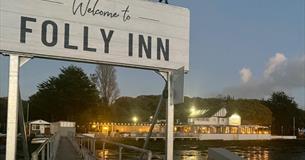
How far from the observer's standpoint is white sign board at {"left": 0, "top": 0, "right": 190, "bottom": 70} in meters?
6.54

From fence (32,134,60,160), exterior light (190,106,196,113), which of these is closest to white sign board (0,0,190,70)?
fence (32,134,60,160)

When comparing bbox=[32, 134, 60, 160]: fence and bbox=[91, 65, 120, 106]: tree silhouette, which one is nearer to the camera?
Answer: bbox=[32, 134, 60, 160]: fence

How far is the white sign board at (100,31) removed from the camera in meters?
→ 6.54

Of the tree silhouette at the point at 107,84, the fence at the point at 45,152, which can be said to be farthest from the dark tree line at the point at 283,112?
the fence at the point at 45,152

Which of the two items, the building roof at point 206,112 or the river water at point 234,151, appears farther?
the building roof at point 206,112

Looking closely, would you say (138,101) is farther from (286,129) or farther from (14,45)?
(14,45)

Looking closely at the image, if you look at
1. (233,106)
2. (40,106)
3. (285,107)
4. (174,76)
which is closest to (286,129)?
(285,107)

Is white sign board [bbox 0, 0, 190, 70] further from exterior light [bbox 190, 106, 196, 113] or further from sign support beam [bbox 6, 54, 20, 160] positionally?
exterior light [bbox 190, 106, 196, 113]

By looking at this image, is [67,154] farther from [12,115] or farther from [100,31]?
[12,115]

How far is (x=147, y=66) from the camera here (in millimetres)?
7449

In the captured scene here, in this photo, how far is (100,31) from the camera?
279 inches

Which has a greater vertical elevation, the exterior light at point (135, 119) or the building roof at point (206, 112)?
the building roof at point (206, 112)

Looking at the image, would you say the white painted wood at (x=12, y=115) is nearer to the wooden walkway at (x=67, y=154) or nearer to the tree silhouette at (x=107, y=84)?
the wooden walkway at (x=67, y=154)

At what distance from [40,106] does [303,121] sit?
92.3m
